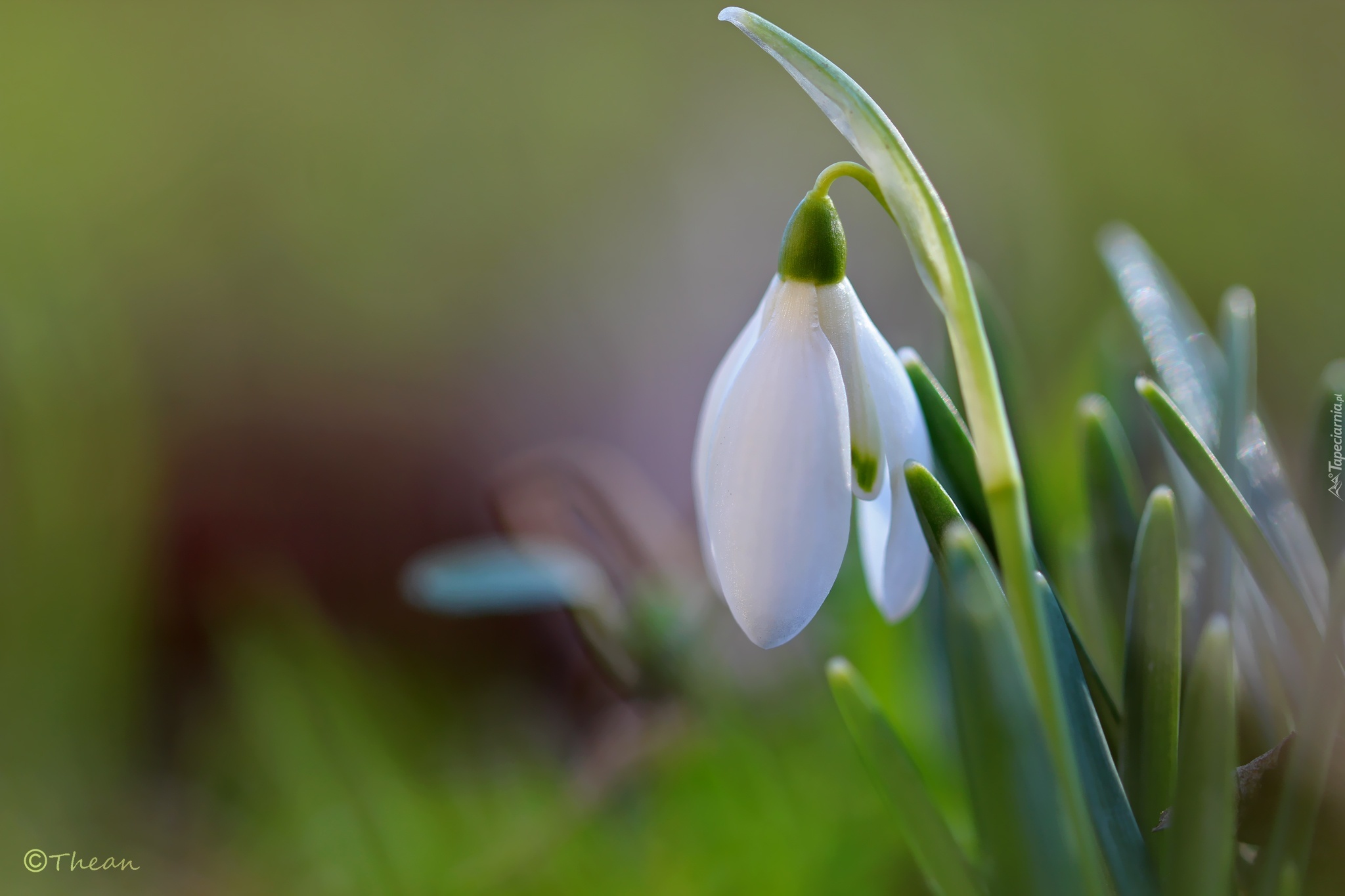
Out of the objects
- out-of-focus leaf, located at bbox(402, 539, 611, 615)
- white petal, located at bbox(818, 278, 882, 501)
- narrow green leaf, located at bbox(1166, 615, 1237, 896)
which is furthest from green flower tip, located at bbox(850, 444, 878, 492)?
out-of-focus leaf, located at bbox(402, 539, 611, 615)

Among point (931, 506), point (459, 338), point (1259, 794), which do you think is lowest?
point (1259, 794)

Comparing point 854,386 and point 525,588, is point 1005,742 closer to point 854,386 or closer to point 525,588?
point 854,386

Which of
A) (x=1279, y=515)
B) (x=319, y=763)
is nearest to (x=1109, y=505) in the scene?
(x=1279, y=515)

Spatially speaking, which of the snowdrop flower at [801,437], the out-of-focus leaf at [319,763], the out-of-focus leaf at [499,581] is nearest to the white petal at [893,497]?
the snowdrop flower at [801,437]

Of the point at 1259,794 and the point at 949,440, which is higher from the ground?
the point at 949,440

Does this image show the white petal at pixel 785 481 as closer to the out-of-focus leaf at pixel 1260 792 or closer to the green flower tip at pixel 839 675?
the green flower tip at pixel 839 675

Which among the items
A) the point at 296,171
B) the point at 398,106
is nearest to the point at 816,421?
the point at 296,171
